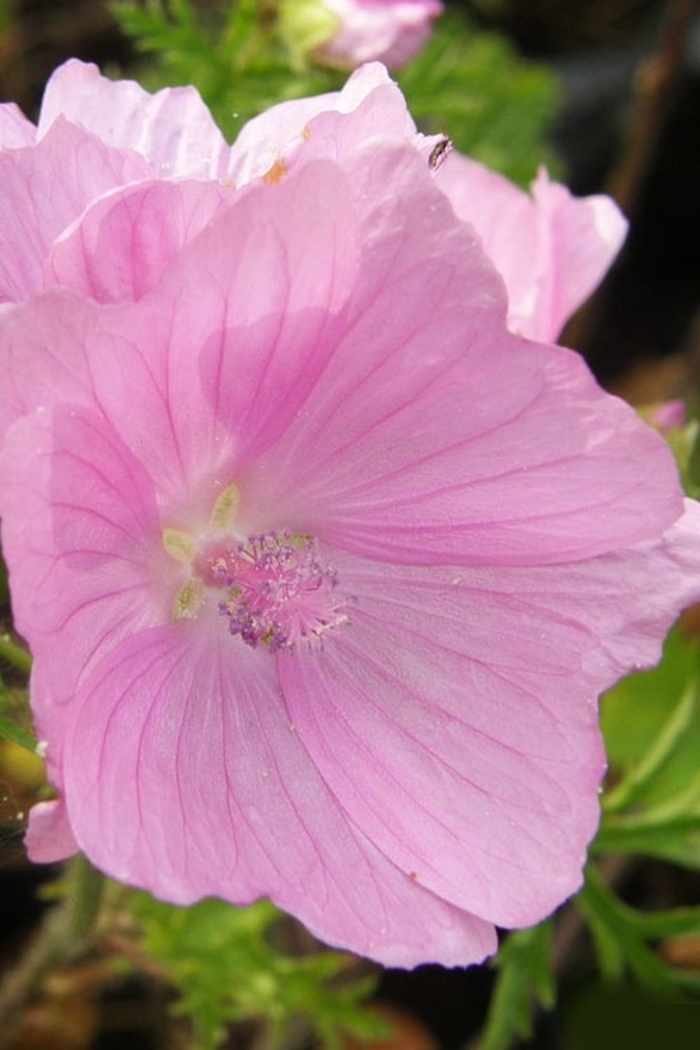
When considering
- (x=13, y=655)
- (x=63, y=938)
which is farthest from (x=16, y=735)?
(x=63, y=938)

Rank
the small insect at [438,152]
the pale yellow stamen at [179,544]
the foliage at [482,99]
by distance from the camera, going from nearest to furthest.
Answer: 1. the small insect at [438,152]
2. the pale yellow stamen at [179,544]
3. the foliage at [482,99]

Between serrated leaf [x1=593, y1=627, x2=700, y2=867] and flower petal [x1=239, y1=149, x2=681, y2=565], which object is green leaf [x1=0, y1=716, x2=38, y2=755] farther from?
serrated leaf [x1=593, y1=627, x2=700, y2=867]

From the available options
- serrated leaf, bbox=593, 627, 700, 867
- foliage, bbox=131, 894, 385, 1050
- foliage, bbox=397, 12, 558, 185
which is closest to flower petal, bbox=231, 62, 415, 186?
foliage, bbox=397, 12, 558, 185

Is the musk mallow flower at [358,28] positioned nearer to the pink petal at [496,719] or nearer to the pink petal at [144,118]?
the pink petal at [144,118]

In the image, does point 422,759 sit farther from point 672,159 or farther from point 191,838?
point 672,159

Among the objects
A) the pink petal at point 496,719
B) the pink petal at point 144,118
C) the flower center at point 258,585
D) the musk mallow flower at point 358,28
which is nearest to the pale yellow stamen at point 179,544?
the flower center at point 258,585

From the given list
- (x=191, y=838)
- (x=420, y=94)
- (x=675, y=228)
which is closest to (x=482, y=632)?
(x=191, y=838)
